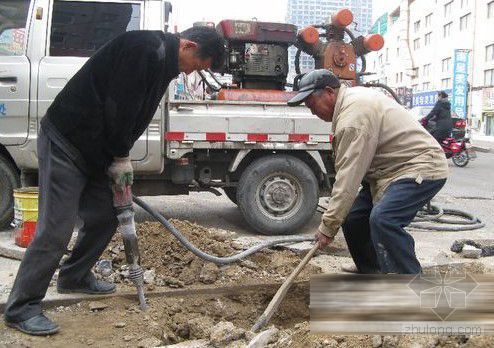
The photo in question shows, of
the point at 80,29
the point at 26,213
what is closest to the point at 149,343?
the point at 26,213

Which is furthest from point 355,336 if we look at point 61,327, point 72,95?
point 72,95

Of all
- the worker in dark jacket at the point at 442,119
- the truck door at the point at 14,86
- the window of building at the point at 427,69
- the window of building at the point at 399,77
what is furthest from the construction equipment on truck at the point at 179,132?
the window of building at the point at 399,77

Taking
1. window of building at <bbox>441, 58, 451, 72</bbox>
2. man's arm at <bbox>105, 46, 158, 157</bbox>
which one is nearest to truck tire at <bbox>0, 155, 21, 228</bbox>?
man's arm at <bbox>105, 46, 158, 157</bbox>

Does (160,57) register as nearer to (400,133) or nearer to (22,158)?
(400,133)

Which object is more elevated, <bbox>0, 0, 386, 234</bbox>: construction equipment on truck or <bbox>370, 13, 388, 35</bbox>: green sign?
<bbox>370, 13, 388, 35</bbox>: green sign

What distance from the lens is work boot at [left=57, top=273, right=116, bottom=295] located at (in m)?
3.79

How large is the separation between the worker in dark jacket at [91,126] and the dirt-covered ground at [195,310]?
30cm

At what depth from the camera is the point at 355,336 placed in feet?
9.18

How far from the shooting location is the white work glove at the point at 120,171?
339 cm

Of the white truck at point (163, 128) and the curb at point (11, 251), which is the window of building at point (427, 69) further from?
the curb at point (11, 251)

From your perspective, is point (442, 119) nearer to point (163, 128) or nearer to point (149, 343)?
point (163, 128)

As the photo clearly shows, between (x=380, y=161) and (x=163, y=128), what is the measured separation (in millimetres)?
2575

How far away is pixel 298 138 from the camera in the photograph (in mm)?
5676

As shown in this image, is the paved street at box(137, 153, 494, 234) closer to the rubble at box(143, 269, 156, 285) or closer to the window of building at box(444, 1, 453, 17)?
the rubble at box(143, 269, 156, 285)
